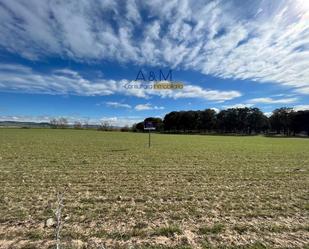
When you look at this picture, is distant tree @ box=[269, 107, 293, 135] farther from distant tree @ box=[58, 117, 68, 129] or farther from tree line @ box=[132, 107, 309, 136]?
distant tree @ box=[58, 117, 68, 129]

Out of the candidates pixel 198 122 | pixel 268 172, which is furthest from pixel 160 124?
pixel 268 172

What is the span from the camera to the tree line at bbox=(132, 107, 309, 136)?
9281cm

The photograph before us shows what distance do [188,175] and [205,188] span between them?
2.12m

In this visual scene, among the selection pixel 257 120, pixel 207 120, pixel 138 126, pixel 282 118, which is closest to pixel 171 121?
pixel 138 126

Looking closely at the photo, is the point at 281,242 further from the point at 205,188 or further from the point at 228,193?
the point at 205,188

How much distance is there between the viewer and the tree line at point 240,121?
92.8 m

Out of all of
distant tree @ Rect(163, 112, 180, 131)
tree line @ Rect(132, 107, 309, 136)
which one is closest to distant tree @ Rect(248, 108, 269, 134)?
tree line @ Rect(132, 107, 309, 136)

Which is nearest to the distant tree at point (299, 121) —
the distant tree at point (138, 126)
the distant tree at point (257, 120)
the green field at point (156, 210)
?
the distant tree at point (257, 120)

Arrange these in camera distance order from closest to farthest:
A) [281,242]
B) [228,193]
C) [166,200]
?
[281,242]
[166,200]
[228,193]

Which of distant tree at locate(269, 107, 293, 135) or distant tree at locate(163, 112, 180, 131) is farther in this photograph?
distant tree at locate(163, 112, 180, 131)

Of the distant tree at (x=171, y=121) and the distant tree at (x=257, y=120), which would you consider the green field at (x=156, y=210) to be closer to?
the distant tree at (x=257, y=120)

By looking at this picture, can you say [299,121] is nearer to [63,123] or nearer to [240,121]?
[240,121]

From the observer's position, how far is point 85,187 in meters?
7.64

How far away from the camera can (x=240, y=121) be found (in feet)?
349
